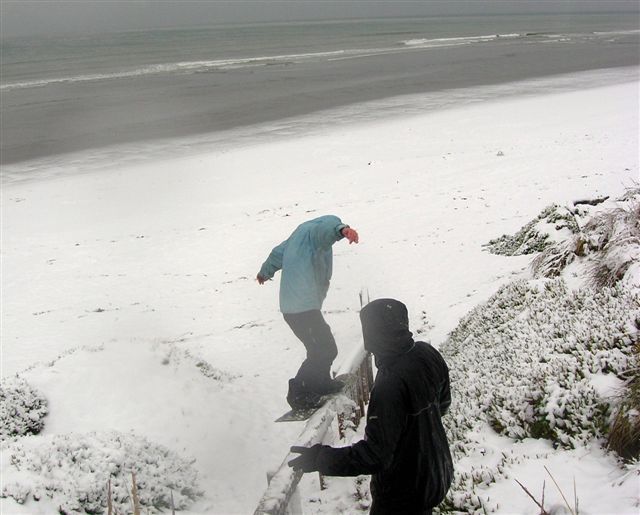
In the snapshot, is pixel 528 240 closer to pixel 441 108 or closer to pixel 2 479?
pixel 2 479

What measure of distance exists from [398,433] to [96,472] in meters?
3.31

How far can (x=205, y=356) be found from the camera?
370 inches

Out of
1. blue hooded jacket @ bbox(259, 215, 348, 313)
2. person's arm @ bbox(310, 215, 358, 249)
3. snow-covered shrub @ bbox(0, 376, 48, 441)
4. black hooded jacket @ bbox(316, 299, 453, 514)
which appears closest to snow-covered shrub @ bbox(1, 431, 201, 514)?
snow-covered shrub @ bbox(0, 376, 48, 441)

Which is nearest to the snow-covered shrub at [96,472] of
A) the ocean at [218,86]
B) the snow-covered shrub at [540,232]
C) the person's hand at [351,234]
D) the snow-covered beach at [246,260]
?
the snow-covered beach at [246,260]

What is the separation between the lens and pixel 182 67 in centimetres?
6775

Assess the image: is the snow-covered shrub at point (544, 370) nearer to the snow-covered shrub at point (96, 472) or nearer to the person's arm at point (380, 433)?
the person's arm at point (380, 433)

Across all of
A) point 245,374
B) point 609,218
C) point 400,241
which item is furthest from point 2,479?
point 400,241

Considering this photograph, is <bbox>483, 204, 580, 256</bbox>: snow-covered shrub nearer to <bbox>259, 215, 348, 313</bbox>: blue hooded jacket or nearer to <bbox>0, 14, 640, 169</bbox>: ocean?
<bbox>259, 215, 348, 313</bbox>: blue hooded jacket

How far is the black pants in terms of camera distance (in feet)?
20.6

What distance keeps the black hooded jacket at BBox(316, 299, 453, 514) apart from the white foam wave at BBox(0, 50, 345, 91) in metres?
60.0

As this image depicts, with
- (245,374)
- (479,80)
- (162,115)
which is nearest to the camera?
(245,374)

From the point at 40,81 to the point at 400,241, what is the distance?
187ft

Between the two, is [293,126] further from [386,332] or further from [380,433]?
[380,433]

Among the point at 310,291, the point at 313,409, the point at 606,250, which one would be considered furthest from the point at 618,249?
the point at 313,409
